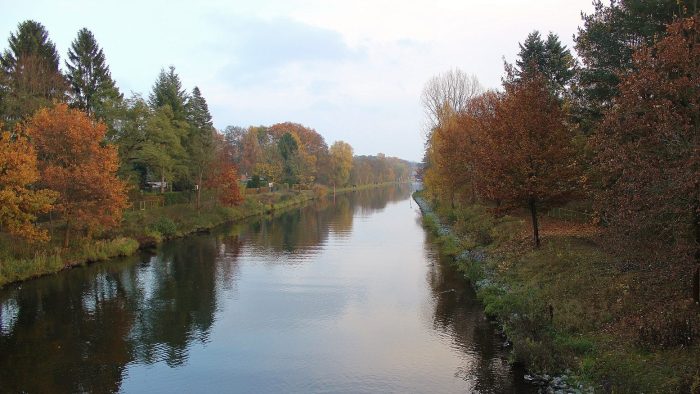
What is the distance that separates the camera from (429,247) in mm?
35844

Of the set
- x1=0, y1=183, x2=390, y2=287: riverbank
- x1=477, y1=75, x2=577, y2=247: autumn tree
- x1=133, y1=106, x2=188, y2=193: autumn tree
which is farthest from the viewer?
x1=133, y1=106, x2=188, y2=193: autumn tree

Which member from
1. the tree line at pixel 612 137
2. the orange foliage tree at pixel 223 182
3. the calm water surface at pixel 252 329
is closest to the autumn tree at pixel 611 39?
the tree line at pixel 612 137

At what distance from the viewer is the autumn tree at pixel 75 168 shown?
2800 centimetres

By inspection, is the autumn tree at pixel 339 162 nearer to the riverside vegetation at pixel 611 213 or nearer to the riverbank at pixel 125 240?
the riverbank at pixel 125 240

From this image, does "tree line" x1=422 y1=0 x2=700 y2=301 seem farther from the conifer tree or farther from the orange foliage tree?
the orange foliage tree

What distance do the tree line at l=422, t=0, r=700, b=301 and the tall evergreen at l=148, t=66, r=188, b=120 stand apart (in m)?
29.3

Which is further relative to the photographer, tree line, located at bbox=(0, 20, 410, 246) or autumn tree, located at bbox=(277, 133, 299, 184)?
autumn tree, located at bbox=(277, 133, 299, 184)

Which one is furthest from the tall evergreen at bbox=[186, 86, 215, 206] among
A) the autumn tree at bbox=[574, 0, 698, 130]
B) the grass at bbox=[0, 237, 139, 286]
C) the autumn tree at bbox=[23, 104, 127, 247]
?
the autumn tree at bbox=[574, 0, 698, 130]

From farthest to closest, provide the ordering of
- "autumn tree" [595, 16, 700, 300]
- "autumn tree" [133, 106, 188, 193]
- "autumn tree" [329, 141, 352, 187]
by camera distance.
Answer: "autumn tree" [329, 141, 352, 187] < "autumn tree" [133, 106, 188, 193] < "autumn tree" [595, 16, 700, 300]

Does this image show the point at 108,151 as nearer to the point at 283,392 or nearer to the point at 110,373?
the point at 110,373

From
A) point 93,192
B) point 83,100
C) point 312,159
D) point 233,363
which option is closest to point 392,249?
point 93,192

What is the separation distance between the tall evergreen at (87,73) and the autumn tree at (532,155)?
37569 millimetres

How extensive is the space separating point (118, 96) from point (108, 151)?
62.6 ft

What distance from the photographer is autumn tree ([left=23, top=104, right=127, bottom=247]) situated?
28.0 meters
